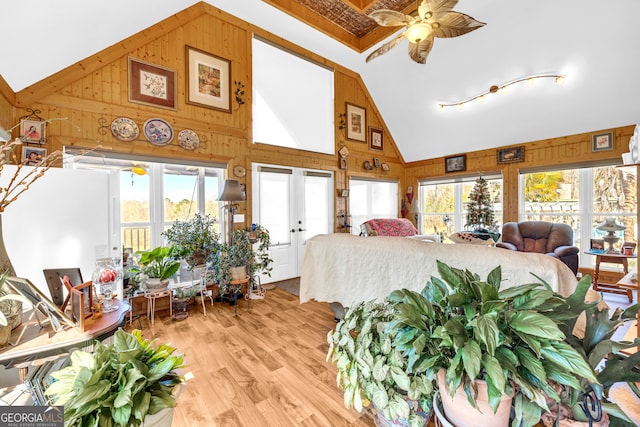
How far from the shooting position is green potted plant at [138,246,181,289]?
2783 mm

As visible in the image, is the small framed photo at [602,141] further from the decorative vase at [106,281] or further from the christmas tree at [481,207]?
the decorative vase at [106,281]

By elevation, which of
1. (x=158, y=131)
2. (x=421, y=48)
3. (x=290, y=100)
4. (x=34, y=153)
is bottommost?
(x=34, y=153)

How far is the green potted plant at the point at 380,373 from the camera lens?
1.03 metres

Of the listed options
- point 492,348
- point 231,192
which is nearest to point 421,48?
point 231,192

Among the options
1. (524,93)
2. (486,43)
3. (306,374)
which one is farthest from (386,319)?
(524,93)

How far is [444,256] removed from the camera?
184 cm

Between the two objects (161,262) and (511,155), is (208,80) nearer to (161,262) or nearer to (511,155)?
(161,262)

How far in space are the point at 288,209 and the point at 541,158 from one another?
4.73m

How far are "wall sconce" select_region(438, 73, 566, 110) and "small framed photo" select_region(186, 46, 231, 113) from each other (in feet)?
12.9

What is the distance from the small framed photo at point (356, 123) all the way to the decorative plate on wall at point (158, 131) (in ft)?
11.4

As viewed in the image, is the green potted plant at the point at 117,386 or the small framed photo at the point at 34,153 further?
the small framed photo at the point at 34,153

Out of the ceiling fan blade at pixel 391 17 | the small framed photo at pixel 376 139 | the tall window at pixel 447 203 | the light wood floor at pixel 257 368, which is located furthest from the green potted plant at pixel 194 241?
the tall window at pixel 447 203

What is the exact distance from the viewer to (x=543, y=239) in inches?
159

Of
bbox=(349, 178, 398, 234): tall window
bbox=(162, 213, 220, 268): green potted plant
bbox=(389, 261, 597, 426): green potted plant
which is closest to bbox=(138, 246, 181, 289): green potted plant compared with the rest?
bbox=(162, 213, 220, 268): green potted plant
